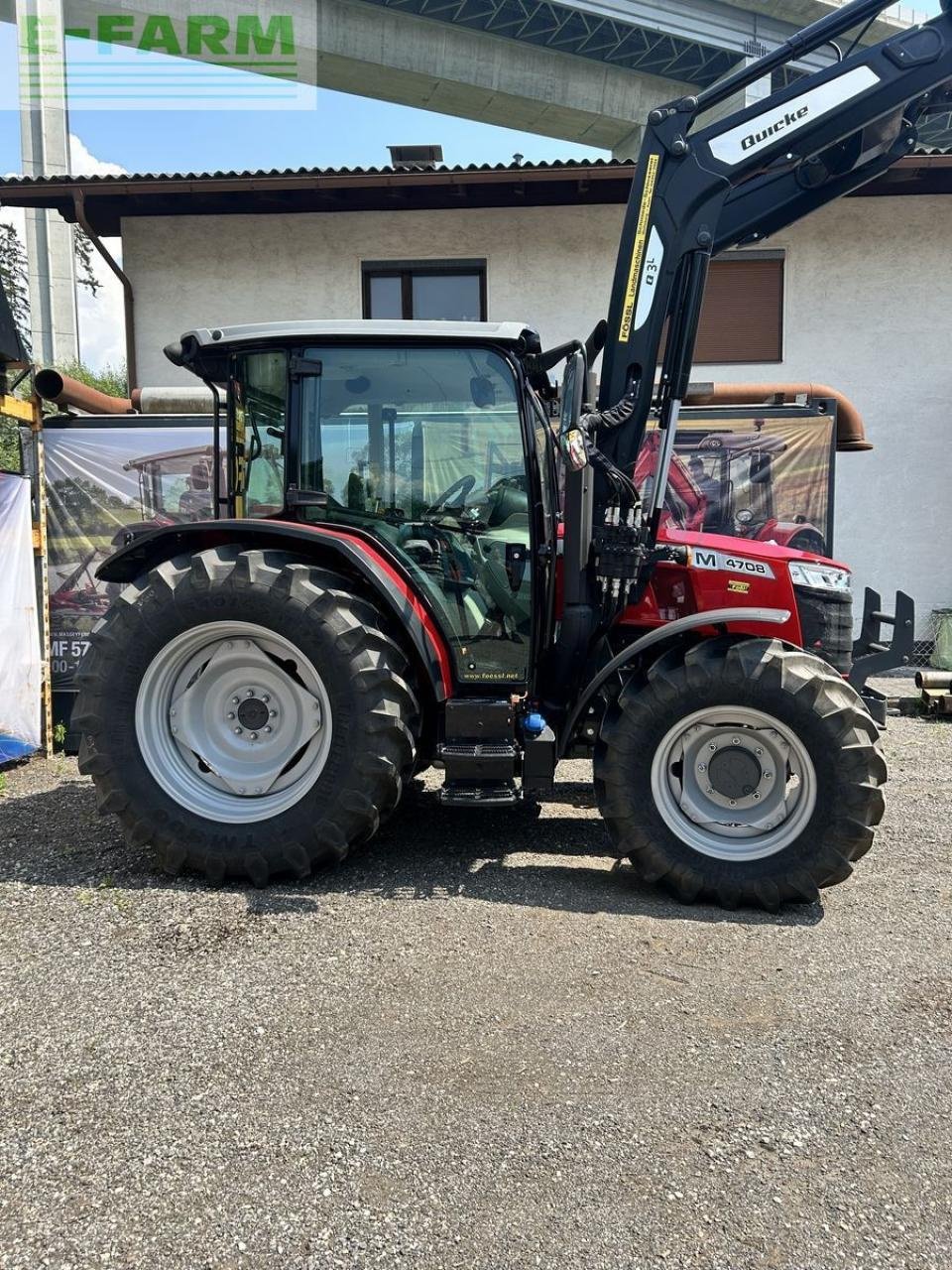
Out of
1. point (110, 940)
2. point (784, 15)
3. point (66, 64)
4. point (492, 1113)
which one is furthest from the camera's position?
point (784, 15)

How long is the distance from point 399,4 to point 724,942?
19188 millimetres

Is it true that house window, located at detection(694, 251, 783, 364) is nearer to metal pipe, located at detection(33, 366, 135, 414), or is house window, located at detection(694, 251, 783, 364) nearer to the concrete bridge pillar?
metal pipe, located at detection(33, 366, 135, 414)

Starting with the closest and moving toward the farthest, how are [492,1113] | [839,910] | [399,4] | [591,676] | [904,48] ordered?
[492,1113] < [839,910] < [904,48] < [591,676] < [399,4]

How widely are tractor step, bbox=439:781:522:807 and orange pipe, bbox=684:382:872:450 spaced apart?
5.56 metres

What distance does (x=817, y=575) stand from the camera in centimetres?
376

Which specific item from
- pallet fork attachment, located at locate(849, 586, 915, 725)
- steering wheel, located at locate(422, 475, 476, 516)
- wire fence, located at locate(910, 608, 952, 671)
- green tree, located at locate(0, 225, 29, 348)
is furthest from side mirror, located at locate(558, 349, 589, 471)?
green tree, located at locate(0, 225, 29, 348)

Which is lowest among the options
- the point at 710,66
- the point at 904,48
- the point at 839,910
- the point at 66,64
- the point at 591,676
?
the point at 839,910

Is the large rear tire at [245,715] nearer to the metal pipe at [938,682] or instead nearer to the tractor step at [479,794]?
the tractor step at [479,794]

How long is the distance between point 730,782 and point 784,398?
580 centimetres

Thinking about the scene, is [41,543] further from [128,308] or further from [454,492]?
[128,308]

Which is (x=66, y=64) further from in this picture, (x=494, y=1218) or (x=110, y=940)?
(x=494, y=1218)

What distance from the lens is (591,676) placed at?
376 cm

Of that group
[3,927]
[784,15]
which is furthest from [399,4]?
[3,927]

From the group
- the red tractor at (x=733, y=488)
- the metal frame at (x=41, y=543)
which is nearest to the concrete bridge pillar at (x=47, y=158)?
the metal frame at (x=41, y=543)
